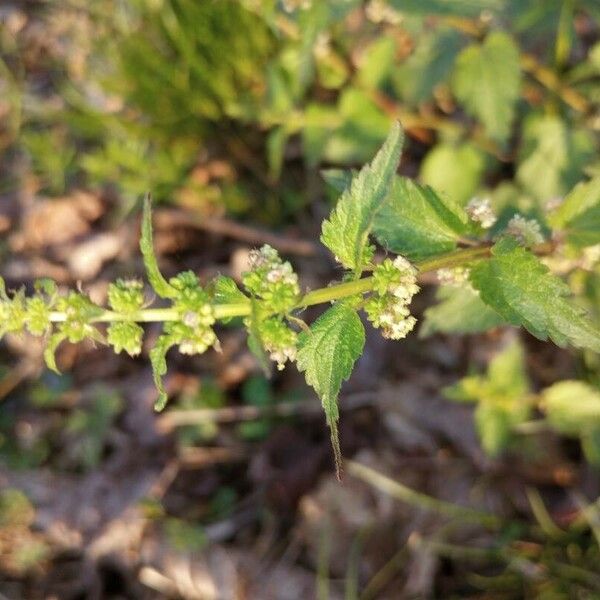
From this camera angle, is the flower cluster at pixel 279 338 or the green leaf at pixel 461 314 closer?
the flower cluster at pixel 279 338

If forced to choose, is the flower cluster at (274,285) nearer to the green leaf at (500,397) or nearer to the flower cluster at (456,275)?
the flower cluster at (456,275)

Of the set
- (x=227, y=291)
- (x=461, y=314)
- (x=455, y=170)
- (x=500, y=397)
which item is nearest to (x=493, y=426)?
(x=500, y=397)

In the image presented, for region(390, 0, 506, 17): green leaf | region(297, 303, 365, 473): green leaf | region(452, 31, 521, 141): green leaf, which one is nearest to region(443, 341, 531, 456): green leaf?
region(452, 31, 521, 141): green leaf

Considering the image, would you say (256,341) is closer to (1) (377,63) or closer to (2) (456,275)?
(2) (456,275)

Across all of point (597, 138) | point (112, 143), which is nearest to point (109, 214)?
point (112, 143)

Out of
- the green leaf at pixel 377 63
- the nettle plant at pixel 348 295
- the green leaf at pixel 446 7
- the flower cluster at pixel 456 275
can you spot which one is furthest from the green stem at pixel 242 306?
the green leaf at pixel 377 63

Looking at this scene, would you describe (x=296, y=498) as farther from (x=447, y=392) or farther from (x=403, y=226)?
(x=403, y=226)
